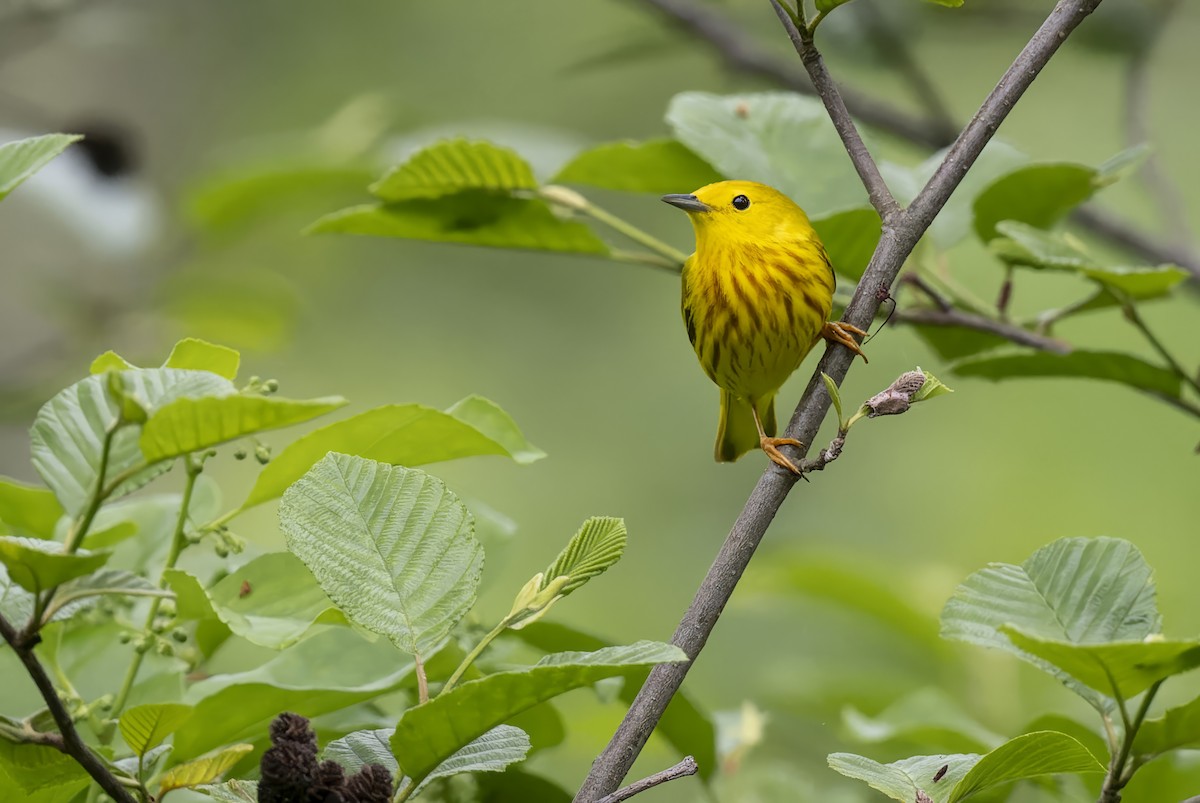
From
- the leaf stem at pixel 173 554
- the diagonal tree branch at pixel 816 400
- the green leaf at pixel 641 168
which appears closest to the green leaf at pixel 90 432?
the leaf stem at pixel 173 554

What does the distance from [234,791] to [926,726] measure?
0.83m

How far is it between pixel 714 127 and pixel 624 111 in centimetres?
591

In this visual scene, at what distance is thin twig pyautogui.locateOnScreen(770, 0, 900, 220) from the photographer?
1033 mm

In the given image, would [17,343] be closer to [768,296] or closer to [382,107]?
[382,107]


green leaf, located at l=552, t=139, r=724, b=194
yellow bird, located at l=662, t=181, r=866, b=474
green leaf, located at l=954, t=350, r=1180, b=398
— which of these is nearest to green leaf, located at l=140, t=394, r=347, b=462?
green leaf, located at l=552, t=139, r=724, b=194

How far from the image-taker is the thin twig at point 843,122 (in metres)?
1.03

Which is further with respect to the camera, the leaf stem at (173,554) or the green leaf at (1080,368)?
the green leaf at (1080,368)

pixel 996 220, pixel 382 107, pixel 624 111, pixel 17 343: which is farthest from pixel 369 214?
pixel 624 111

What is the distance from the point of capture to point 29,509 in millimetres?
1217

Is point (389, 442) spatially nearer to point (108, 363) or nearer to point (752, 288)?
point (108, 363)

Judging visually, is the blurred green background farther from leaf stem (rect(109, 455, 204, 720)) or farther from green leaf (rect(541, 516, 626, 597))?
green leaf (rect(541, 516, 626, 597))

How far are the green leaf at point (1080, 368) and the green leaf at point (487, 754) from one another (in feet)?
3.04

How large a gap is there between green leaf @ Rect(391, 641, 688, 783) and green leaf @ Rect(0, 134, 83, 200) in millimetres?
475

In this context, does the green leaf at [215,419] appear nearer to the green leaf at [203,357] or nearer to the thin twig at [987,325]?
the green leaf at [203,357]
